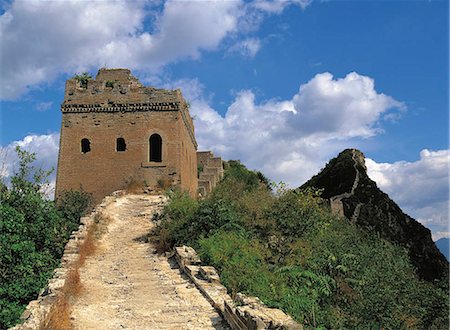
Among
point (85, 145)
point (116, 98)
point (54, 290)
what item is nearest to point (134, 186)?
point (85, 145)

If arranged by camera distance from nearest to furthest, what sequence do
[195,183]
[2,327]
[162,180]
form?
[2,327], [162,180], [195,183]

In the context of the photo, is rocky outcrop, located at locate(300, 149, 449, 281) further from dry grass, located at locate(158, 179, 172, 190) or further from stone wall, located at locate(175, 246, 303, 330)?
stone wall, located at locate(175, 246, 303, 330)

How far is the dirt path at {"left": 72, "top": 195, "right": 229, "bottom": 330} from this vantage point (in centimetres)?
682

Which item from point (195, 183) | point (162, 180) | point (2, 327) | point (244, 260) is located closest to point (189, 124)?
point (195, 183)

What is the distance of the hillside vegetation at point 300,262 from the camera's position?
25.6 feet

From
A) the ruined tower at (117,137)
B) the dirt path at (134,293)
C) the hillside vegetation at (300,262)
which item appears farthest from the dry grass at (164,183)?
the dirt path at (134,293)

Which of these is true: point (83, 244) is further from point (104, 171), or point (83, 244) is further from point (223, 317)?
point (104, 171)

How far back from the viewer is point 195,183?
1081 inches

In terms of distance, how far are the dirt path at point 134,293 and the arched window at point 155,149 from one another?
8948 millimetres

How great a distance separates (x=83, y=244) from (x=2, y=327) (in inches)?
164

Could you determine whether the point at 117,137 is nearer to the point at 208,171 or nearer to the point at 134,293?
the point at 208,171

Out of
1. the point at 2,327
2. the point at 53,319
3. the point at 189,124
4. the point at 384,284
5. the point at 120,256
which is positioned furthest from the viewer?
the point at 189,124

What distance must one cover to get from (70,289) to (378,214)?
18027mm

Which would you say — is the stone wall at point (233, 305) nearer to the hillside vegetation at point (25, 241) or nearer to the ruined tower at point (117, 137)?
the hillside vegetation at point (25, 241)
